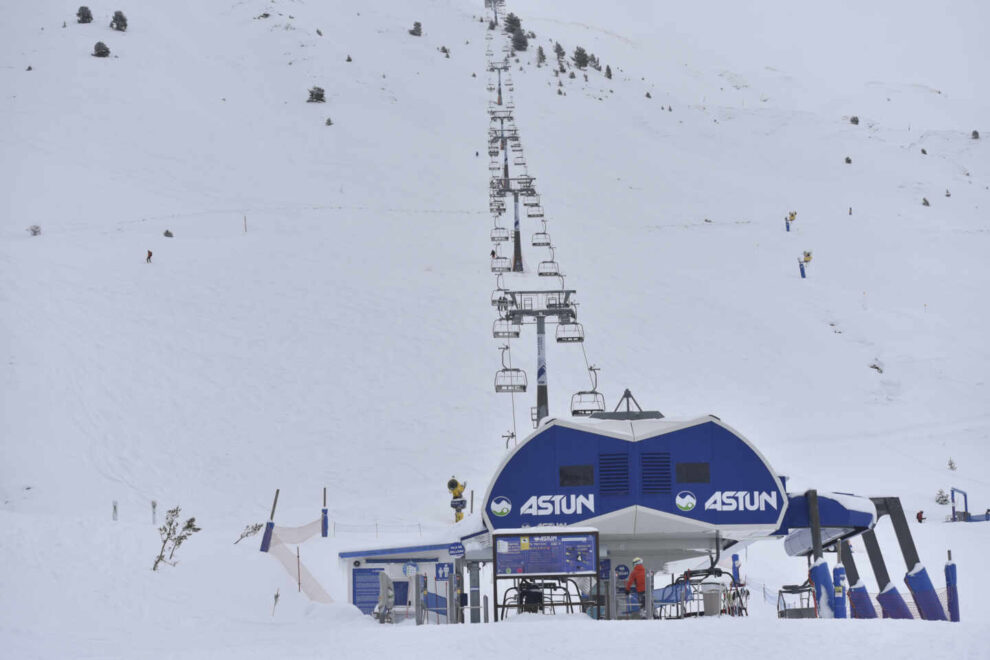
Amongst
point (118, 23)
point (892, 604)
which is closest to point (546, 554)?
point (892, 604)

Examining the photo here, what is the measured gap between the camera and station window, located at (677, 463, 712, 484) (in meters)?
16.2

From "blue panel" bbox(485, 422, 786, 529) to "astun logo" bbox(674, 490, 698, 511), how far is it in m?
0.01

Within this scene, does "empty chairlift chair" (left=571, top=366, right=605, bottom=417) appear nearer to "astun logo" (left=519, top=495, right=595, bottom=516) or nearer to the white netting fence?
the white netting fence

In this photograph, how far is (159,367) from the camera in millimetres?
36219

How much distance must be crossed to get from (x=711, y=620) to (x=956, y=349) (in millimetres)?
35082

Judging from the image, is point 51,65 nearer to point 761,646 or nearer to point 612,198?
point 612,198

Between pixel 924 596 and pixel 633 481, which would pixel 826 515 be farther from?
pixel 633 481

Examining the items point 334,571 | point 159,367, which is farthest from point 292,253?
point 334,571

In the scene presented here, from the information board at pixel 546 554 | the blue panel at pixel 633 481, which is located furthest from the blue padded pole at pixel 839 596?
the information board at pixel 546 554

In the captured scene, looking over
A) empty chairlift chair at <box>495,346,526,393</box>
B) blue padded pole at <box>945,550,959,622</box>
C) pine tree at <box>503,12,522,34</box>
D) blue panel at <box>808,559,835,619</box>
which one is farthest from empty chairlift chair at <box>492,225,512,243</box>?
pine tree at <box>503,12,522,34</box>

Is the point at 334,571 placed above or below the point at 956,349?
below

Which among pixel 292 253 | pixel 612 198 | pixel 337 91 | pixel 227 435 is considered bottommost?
pixel 227 435

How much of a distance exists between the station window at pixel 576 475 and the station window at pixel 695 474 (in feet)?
4.09

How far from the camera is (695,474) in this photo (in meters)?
16.2
